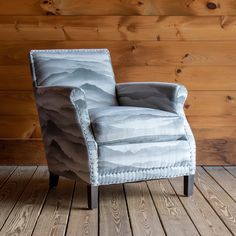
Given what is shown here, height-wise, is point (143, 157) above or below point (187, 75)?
below

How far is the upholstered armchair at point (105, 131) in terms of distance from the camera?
6.20 feet

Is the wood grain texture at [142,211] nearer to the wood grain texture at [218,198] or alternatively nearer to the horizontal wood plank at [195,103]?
the wood grain texture at [218,198]

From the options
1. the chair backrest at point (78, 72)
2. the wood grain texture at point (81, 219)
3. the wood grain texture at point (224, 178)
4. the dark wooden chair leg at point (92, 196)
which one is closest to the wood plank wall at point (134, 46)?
the wood grain texture at point (224, 178)

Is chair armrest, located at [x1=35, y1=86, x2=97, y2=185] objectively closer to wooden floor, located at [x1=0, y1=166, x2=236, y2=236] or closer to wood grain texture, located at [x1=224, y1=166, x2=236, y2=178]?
wooden floor, located at [x1=0, y1=166, x2=236, y2=236]

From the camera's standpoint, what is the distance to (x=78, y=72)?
2.34m

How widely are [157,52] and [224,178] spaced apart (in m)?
0.95

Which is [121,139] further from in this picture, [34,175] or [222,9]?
[222,9]

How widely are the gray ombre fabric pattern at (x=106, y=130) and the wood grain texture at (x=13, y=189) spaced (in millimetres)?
249

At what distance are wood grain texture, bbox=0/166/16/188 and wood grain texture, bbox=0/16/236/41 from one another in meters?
0.87

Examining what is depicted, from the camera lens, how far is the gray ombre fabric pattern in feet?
6.20

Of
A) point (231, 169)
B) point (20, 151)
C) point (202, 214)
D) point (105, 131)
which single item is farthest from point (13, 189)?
point (231, 169)

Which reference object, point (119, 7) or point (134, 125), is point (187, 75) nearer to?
point (119, 7)

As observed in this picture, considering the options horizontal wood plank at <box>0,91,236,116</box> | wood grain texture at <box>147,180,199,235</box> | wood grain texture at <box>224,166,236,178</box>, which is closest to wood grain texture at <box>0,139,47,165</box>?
horizontal wood plank at <box>0,91,236,116</box>

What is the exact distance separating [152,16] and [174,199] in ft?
4.25
